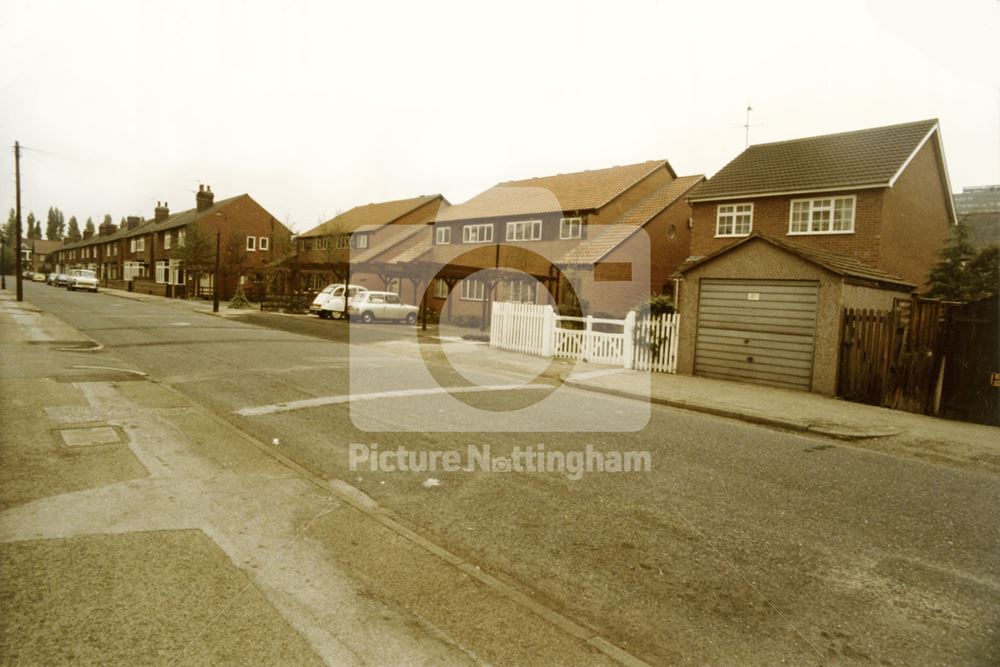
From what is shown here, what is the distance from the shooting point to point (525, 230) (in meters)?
34.8

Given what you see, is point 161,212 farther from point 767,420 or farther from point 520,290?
point 767,420

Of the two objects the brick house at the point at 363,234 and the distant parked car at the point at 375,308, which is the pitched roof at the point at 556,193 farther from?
the distant parked car at the point at 375,308

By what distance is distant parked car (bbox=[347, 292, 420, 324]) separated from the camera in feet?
97.8

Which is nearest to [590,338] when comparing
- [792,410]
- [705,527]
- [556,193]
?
[792,410]

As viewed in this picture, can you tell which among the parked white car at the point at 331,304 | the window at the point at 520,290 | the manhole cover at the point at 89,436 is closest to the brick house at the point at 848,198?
the window at the point at 520,290

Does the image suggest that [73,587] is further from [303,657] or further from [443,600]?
[443,600]

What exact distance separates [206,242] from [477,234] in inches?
997

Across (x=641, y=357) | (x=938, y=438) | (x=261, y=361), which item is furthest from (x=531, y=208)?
(x=938, y=438)

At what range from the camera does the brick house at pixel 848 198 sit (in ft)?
69.8

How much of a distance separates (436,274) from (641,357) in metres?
14.7

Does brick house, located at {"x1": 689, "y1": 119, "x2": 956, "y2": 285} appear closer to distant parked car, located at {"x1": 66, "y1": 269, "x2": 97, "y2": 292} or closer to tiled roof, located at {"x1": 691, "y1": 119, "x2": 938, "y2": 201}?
tiled roof, located at {"x1": 691, "y1": 119, "x2": 938, "y2": 201}

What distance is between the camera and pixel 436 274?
28.0 m

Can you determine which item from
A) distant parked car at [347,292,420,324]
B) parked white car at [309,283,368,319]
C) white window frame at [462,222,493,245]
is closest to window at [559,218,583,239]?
white window frame at [462,222,493,245]

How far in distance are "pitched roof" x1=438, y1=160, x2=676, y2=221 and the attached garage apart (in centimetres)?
1744
